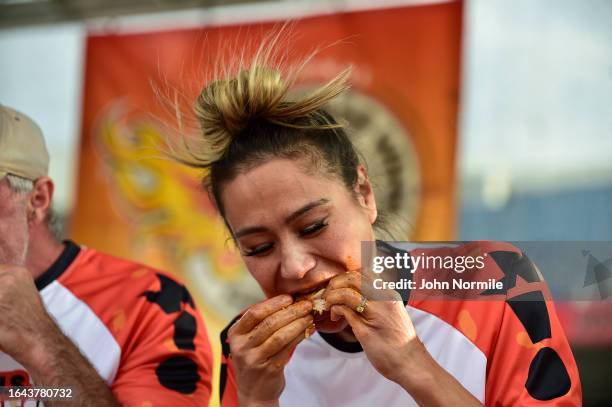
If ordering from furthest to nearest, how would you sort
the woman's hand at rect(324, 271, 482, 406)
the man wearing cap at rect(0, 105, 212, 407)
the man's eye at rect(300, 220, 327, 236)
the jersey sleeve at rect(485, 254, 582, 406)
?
1. the man wearing cap at rect(0, 105, 212, 407)
2. the man's eye at rect(300, 220, 327, 236)
3. the jersey sleeve at rect(485, 254, 582, 406)
4. the woman's hand at rect(324, 271, 482, 406)

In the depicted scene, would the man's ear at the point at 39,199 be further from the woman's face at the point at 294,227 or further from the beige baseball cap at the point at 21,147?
the woman's face at the point at 294,227

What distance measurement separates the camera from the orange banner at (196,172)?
10.6 ft

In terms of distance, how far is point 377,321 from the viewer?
131 cm

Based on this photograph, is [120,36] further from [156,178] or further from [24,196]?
[24,196]

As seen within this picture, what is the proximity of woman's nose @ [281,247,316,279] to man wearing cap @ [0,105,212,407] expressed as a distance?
0.49 meters

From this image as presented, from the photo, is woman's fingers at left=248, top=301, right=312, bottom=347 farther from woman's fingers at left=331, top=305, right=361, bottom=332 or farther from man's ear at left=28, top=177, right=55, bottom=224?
man's ear at left=28, top=177, right=55, bottom=224

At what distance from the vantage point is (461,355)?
1.49 metres

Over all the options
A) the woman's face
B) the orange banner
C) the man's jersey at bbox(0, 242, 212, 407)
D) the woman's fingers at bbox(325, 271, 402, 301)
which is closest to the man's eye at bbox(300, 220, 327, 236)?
the woman's face

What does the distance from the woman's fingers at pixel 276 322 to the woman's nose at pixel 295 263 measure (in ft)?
0.20

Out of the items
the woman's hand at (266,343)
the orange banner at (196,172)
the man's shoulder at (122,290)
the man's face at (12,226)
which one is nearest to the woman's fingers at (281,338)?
the woman's hand at (266,343)

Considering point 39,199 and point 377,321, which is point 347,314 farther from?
point 39,199

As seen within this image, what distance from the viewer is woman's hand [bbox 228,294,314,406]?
4.57 feet

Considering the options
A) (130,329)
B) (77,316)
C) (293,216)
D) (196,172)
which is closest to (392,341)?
(293,216)

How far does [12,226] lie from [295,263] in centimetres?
74
